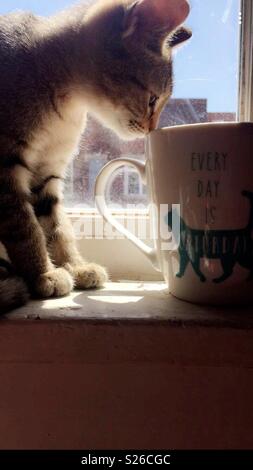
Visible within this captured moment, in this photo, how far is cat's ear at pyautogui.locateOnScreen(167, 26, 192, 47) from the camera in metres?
0.77

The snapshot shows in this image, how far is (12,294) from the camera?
1.70 feet

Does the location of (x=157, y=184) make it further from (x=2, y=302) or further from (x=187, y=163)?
(x=2, y=302)

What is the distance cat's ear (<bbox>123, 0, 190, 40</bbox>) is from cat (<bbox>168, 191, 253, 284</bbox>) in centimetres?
40

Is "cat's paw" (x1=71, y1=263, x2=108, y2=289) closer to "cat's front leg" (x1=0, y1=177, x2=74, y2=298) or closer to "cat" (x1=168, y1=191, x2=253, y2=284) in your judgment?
"cat's front leg" (x1=0, y1=177, x2=74, y2=298)

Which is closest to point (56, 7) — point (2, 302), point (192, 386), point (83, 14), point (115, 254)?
point (83, 14)

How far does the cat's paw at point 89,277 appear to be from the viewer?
0.66m

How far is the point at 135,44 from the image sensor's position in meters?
0.76

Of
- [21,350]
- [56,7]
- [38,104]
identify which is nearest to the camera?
[21,350]

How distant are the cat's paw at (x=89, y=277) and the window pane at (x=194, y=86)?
0.15 m

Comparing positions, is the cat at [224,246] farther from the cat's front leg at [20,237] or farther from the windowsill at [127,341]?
the cat's front leg at [20,237]

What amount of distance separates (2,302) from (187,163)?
0.80ft

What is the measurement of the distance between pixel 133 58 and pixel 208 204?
0.39 meters

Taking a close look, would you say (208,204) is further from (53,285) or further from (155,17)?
(155,17)

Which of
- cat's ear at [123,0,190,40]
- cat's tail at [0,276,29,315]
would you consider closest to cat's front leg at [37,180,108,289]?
cat's tail at [0,276,29,315]
